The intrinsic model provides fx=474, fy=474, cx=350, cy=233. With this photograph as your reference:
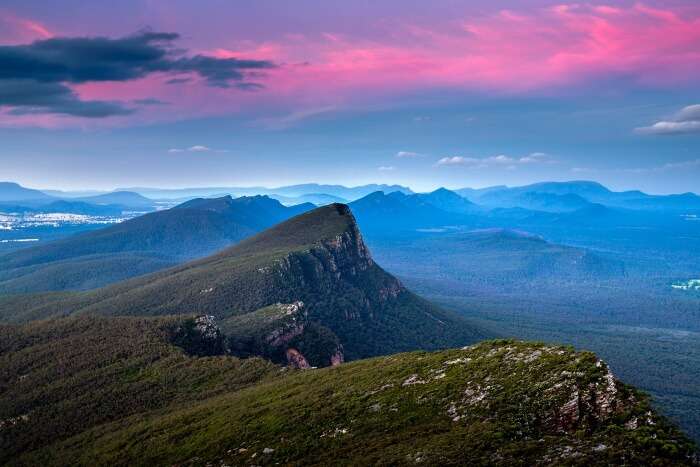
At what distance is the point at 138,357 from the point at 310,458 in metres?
81.5

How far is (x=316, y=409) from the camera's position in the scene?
204 feet

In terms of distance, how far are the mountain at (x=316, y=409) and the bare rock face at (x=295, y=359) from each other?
80.9 ft

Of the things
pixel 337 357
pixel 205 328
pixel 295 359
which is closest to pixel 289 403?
pixel 205 328

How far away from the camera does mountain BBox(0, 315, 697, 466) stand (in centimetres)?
3825

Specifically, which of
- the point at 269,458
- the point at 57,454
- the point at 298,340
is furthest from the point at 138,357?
the point at 269,458

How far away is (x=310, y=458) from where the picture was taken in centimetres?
4766

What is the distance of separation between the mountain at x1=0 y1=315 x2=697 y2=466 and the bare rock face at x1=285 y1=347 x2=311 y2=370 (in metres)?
24.7

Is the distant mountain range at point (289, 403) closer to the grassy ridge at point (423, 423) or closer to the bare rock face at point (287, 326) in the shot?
the grassy ridge at point (423, 423)

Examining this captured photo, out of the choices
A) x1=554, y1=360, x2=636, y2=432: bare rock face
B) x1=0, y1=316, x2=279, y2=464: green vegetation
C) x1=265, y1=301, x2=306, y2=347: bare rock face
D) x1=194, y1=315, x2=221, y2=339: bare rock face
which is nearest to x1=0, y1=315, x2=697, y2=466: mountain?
x1=554, y1=360, x2=636, y2=432: bare rock face

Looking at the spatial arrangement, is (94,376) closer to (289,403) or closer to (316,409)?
(289,403)

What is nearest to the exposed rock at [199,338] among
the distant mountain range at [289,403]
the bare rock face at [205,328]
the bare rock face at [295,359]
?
the bare rock face at [205,328]

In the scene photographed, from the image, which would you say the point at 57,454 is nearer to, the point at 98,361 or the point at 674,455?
the point at 98,361

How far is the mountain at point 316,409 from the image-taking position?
3825 centimetres

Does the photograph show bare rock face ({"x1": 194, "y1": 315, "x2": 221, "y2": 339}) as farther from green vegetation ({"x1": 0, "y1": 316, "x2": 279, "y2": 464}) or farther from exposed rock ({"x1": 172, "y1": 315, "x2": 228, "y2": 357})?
green vegetation ({"x1": 0, "y1": 316, "x2": 279, "y2": 464})
